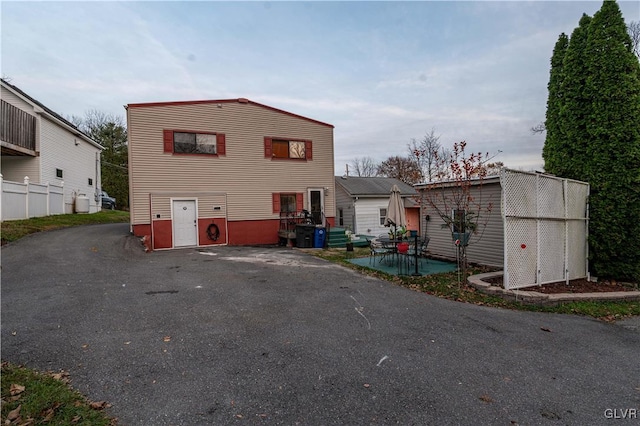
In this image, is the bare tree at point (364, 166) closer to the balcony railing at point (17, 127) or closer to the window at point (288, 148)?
the window at point (288, 148)

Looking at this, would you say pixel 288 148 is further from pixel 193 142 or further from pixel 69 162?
pixel 69 162

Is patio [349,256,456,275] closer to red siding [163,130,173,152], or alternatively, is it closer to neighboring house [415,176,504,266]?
neighboring house [415,176,504,266]

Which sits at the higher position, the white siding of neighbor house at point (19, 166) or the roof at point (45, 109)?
the roof at point (45, 109)

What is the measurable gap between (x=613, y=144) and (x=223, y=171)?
1370 centimetres

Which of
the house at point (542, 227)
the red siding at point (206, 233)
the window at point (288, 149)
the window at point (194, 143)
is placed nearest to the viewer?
the house at point (542, 227)

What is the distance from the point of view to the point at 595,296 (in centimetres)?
614

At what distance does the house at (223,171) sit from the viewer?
13016 millimetres

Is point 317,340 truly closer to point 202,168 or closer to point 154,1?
point 202,168

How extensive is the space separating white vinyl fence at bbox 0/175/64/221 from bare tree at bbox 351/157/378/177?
39.9 metres

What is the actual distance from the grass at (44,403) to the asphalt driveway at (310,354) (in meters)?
0.14

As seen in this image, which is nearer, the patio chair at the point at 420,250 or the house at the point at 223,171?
the patio chair at the point at 420,250

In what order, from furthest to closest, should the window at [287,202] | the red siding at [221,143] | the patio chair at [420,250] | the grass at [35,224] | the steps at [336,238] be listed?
1. the window at [287,202]
2. the steps at [336,238]
3. the red siding at [221,143]
4. the grass at [35,224]
5. the patio chair at [420,250]

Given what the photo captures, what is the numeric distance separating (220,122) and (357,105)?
1016 centimetres

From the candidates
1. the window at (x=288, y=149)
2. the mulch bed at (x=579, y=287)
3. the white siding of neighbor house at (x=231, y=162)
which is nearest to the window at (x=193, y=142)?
the white siding of neighbor house at (x=231, y=162)
